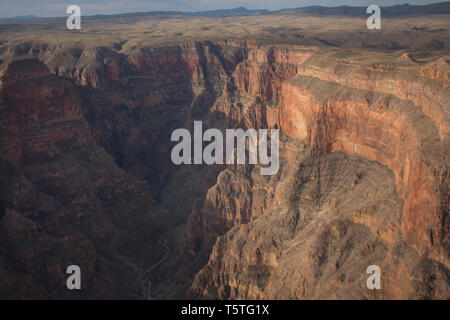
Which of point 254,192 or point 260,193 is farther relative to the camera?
point 254,192

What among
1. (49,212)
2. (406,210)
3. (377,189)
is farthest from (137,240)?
(406,210)

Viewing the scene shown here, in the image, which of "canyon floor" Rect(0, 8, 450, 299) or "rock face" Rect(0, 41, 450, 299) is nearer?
"rock face" Rect(0, 41, 450, 299)

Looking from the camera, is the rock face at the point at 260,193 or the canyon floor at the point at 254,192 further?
the canyon floor at the point at 254,192
